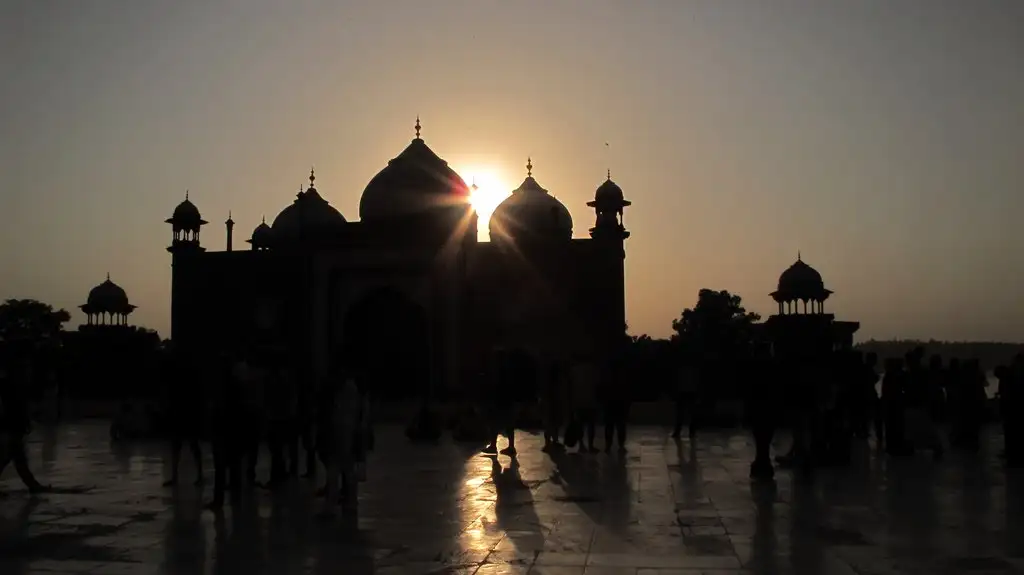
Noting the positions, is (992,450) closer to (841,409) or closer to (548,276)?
(841,409)

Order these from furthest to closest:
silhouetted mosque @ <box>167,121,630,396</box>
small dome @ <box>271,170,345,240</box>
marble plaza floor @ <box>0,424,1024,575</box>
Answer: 1. small dome @ <box>271,170,345,240</box>
2. silhouetted mosque @ <box>167,121,630,396</box>
3. marble plaza floor @ <box>0,424,1024,575</box>

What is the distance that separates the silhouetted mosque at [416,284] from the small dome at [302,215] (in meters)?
0.17

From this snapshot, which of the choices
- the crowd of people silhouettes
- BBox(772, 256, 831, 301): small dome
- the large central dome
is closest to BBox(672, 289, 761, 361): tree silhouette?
BBox(772, 256, 831, 301): small dome

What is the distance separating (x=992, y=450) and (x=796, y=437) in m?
4.27

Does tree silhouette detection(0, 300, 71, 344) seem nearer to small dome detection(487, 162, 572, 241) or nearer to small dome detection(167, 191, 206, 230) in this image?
small dome detection(167, 191, 206, 230)

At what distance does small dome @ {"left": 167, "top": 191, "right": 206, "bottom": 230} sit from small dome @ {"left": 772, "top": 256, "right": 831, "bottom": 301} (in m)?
20.1

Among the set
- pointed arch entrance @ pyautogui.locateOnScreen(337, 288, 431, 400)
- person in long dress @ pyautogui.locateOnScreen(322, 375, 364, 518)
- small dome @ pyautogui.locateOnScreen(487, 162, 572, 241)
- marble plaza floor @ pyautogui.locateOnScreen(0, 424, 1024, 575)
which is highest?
small dome @ pyautogui.locateOnScreen(487, 162, 572, 241)

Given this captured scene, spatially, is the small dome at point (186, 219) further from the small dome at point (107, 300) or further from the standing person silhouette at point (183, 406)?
the standing person silhouette at point (183, 406)

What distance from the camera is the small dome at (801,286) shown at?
120 feet

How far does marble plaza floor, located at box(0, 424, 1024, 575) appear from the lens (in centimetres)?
566

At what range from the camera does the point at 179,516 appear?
755 centimetres

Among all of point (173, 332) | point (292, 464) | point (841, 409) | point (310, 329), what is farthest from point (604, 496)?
point (173, 332)

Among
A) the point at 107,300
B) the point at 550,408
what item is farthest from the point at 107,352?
the point at 550,408

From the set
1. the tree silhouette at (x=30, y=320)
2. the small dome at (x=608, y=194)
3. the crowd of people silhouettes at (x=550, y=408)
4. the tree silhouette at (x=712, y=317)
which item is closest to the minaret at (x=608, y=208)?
the small dome at (x=608, y=194)
